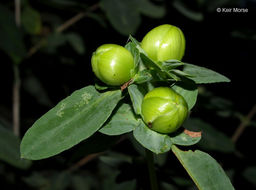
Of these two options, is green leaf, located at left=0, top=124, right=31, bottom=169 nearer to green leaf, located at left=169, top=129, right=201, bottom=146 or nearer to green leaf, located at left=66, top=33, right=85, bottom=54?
green leaf, located at left=169, top=129, right=201, bottom=146

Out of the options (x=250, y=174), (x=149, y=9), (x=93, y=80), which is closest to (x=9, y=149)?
(x=93, y=80)

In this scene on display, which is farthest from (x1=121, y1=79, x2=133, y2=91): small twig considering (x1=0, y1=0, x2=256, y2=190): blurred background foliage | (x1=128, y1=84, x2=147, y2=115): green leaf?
(x1=0, y1=0, x2=256, y2=190): blurred background foliage

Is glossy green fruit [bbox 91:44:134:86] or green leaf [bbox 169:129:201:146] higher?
glossy green fruit [bbox 91:44:134:86]

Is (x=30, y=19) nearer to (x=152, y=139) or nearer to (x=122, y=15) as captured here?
(x=122, y=15)

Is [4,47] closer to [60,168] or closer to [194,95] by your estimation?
[60,168]

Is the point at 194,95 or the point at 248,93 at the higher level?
the point at 194,95

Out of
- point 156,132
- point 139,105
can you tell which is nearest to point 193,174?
point 156,132

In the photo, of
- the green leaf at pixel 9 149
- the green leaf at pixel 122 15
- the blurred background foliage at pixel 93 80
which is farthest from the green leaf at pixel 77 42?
the green leaf at pixel 9 149
